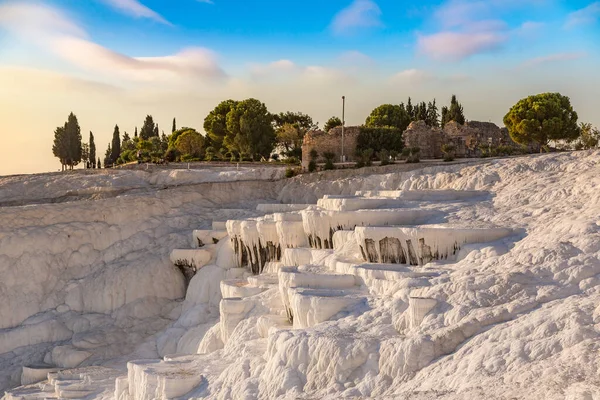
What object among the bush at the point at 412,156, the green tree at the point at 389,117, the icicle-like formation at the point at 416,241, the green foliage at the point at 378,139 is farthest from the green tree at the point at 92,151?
the icicle-like formation at the point at 416,241

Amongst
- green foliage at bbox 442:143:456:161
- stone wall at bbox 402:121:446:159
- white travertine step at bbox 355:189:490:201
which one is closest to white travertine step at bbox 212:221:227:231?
white travertine step at bbox 355:189:490:201

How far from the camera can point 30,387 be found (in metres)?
20.0

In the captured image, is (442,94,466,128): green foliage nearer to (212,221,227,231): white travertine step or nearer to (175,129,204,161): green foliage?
(175,129,204,161): green foliage

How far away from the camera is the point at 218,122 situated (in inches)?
2472

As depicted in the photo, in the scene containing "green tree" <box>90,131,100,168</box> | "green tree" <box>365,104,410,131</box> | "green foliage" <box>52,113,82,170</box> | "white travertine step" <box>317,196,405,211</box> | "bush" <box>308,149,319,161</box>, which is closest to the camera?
"white travertine step" <box>317,196,405,211</box>

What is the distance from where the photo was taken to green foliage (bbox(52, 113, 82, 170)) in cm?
6172

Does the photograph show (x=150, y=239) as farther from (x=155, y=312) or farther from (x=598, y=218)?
(x=598, y=218)

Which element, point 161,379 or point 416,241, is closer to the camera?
point 161,379

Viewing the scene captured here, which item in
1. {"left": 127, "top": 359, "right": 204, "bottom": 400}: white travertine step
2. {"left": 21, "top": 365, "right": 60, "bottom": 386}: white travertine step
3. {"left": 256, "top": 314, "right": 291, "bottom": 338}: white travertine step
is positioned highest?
{"left": 256, "top": 314, "right": 291, "bottom": 338}: white travertine step

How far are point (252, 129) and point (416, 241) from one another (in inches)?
1572

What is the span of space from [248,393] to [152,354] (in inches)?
397

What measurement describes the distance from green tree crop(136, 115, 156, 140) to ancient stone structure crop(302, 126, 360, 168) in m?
54.4

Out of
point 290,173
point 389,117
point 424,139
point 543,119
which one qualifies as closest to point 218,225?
point 290,173

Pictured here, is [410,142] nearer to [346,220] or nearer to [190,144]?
[346,220]
